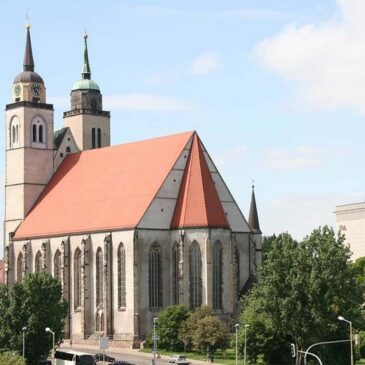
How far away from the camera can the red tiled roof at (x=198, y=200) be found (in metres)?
123

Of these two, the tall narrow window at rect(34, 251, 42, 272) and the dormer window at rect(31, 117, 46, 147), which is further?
the dormer window at rect(31, 117, 46, 147)

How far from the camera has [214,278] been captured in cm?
12400

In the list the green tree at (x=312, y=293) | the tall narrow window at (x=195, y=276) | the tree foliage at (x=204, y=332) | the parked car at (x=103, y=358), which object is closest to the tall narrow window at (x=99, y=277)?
the tall narrow window at (x=195, y=276)

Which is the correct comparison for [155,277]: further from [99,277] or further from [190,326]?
[190,326]

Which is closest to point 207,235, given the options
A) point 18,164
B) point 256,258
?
point 256,258

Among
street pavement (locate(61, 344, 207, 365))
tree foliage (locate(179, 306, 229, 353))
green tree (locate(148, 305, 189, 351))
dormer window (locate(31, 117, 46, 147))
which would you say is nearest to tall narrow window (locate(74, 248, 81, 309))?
street pavement (locate(61, 344, 207, 365))

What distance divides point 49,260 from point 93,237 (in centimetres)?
1003

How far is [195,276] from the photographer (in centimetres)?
12375

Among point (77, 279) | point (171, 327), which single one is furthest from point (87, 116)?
point (171, 327)

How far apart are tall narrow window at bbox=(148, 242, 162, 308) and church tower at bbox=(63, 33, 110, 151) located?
3235cm

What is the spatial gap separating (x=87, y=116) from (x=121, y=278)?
35.3m

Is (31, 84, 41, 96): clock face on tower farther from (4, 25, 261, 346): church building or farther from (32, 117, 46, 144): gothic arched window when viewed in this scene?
(32, 117, 46, 144): gothic arched window

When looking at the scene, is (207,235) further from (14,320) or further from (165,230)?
(14,320)

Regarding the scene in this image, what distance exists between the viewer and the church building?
123812mm
